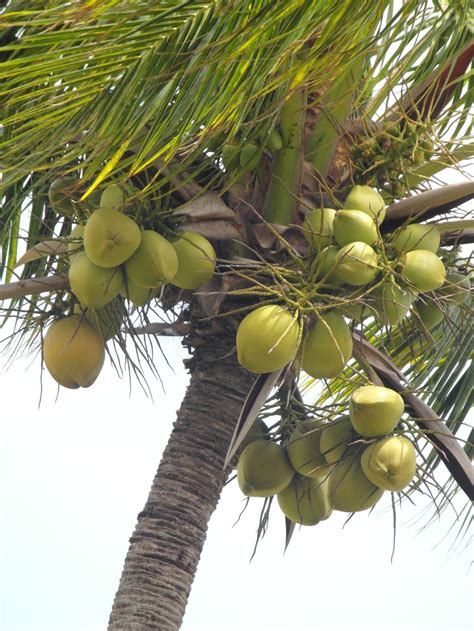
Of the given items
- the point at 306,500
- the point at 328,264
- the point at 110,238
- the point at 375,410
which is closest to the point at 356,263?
the point at 328,264

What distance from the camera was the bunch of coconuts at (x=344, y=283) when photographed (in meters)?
2.75

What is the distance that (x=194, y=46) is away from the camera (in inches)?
112

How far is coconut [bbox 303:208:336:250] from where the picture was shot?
2.95m

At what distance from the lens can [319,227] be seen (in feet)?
9.91

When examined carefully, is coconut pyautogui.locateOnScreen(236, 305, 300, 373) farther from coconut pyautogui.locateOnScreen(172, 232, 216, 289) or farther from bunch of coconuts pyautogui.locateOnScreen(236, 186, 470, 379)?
coconut pyautogui.locateOnScreen(172, 232, 216, 289)

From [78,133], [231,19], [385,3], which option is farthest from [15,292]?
[385,3]

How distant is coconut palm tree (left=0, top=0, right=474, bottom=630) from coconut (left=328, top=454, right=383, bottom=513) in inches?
7.9

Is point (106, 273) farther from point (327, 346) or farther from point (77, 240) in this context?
point (327, 346)

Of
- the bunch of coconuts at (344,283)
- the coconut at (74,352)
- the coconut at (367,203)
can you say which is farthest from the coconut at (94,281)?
the coconut at (367,203)

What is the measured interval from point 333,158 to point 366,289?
562mm

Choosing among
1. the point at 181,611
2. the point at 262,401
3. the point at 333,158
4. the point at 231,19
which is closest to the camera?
the point at 231,19

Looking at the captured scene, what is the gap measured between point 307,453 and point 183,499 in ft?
1.38

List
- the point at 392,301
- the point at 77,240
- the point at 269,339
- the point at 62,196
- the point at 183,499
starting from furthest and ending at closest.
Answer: the point at 62,196
the point at 183,499
the point at 77,240
the point at 392,301
the point at 269,339

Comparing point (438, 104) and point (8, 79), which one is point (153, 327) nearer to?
point (8, 79)
